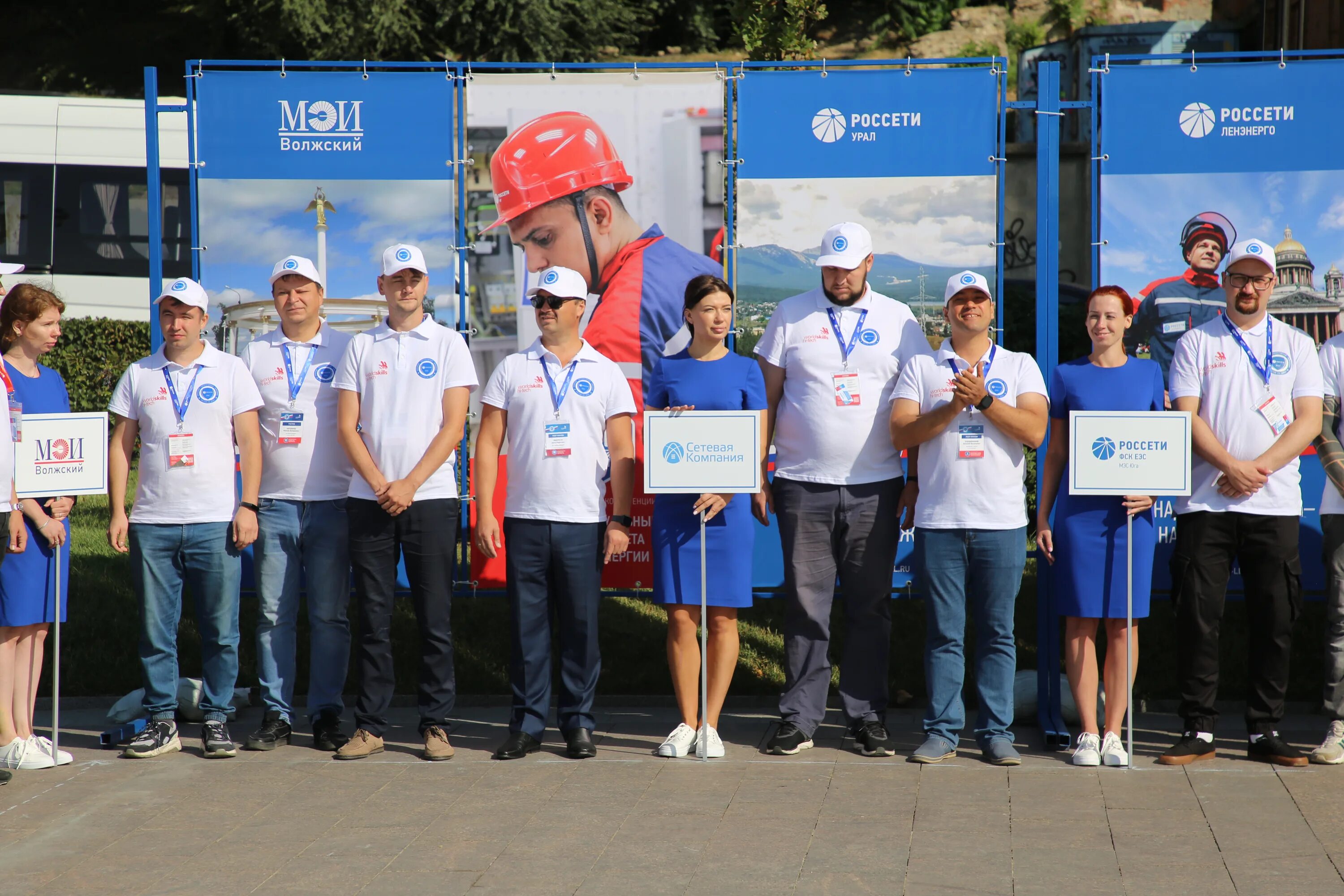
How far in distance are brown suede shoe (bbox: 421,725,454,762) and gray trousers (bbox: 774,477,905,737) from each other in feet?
5.02

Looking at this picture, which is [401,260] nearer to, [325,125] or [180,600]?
[325,125]

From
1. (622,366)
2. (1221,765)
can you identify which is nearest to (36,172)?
(622,366)

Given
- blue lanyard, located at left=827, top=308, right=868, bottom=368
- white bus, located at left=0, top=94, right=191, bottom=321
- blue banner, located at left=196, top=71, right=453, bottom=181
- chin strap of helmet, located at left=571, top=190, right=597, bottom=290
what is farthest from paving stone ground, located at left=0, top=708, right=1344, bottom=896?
white bus, located at left=0, top=94, right=191, bottom=321

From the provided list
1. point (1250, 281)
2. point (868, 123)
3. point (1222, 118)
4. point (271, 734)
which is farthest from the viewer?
point (868, 123)

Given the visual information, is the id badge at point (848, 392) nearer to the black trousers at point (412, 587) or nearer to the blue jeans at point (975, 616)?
the blue jeans at point (975, 616)

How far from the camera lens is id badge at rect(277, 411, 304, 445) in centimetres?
594

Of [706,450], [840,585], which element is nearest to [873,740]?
[840,585]

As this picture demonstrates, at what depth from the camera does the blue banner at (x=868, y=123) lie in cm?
646

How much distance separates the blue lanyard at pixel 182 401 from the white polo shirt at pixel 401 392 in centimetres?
64

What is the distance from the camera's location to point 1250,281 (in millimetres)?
5633

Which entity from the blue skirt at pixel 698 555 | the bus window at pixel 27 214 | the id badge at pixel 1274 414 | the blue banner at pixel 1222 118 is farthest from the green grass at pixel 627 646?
the bus window at pixel 27 214

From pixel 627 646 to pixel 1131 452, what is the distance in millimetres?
3389

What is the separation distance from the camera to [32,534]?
5.74m

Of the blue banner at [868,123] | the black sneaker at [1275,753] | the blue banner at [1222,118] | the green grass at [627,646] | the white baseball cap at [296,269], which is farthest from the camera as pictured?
the green grass at [627,646]
